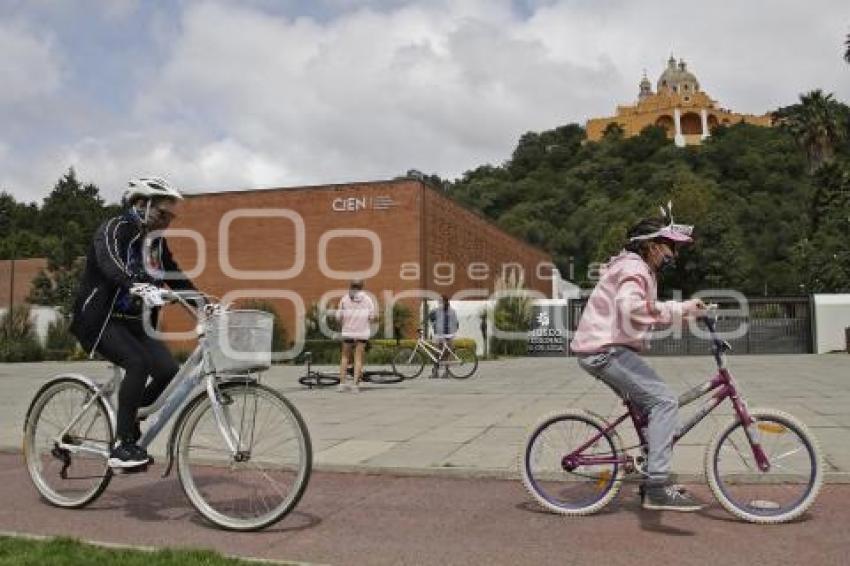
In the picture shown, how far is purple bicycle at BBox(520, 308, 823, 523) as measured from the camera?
4.93 metres

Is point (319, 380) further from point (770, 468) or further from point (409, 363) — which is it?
point (770, 468)

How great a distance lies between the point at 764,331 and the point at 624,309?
27250mm

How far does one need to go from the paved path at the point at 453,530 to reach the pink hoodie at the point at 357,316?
7.90 meters

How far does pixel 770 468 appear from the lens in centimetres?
504

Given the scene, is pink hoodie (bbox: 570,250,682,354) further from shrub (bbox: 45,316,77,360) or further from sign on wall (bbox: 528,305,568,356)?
shrub (bbox: 45,316,77,360)

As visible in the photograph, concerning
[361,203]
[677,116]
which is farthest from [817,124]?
[677,116]

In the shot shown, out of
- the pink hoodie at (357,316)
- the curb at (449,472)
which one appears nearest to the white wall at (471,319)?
the pink hoodie at (357,316)

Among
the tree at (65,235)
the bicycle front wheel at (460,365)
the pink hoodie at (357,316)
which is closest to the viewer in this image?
the pink hoodie at (357,316)

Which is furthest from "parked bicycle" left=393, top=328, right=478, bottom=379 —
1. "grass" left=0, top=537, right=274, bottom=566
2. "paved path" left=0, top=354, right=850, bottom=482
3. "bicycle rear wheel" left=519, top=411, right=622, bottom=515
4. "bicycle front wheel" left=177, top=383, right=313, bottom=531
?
"grass" left=0, top=537, right=274, bottom=566

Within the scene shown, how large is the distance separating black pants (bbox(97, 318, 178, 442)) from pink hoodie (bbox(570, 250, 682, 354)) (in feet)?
8.39

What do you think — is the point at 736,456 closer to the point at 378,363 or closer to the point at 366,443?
the point at 366,443

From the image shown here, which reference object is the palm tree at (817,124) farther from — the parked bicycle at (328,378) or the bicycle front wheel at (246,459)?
the bicycle front wheel at (246,459)

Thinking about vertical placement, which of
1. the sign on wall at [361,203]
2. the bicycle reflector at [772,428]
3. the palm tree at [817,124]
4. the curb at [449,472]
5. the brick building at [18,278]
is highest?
the palm tree at [817,124]

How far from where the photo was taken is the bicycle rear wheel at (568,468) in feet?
17.0
